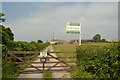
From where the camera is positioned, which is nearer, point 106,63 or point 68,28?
point 106,63

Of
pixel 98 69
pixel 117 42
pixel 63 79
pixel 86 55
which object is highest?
pixel 117 42

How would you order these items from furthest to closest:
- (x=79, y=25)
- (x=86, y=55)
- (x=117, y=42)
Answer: (x=79, y=25), (x=86, y=55), (x=117, y=42)

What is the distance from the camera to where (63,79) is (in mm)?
6922

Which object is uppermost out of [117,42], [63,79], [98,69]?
[117,42]

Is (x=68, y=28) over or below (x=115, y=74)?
over

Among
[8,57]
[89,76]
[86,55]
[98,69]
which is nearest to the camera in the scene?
[98,69]

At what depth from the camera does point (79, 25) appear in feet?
33.0

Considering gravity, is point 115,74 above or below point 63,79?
above

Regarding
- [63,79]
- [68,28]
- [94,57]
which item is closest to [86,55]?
[94,57]

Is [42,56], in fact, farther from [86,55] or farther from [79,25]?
[79,25]

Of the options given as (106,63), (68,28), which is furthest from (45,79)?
(68,28)

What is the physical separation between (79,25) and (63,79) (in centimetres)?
435

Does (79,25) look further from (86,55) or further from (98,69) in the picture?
(98,69)

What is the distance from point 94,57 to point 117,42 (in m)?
1.55
